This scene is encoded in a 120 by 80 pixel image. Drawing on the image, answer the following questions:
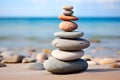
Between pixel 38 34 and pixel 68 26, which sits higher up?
pixel 68 26

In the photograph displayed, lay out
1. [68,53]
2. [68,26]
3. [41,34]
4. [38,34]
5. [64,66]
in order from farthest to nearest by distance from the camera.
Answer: [38,34] → [41,34] → [68,26] → [68,53] → [64,66]

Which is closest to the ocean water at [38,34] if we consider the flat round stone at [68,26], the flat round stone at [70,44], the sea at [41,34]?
the sea at [41,34]

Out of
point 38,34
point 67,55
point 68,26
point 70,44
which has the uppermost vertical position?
point 68,26

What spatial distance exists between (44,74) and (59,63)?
14.2 inches

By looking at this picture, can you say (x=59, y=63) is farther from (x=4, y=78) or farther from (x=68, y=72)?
(x=4, y=78)

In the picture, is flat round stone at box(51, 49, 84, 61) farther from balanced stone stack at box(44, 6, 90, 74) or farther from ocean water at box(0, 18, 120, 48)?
ocean water at box(0, 18, 120, 48)

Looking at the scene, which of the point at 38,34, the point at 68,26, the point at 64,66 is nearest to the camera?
the point at 64,66

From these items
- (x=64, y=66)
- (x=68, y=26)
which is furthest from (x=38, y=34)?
(x=64, y=66)

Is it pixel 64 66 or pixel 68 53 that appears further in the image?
pixel 68 53

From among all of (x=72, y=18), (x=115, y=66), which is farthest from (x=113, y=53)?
(x=72, y=18)

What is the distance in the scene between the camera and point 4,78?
20.0 ft

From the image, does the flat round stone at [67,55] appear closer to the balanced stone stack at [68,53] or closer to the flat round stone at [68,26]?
the balanced stone stack at [68,53]

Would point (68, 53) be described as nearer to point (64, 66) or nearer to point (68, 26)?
point (64, 66)

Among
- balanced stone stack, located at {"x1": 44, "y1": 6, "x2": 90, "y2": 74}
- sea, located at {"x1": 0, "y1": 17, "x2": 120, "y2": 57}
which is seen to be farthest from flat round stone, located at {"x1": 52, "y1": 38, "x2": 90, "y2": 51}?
sea, located at {"x1": 0, "y1": 17, "x2": 120, "y2": 57}
